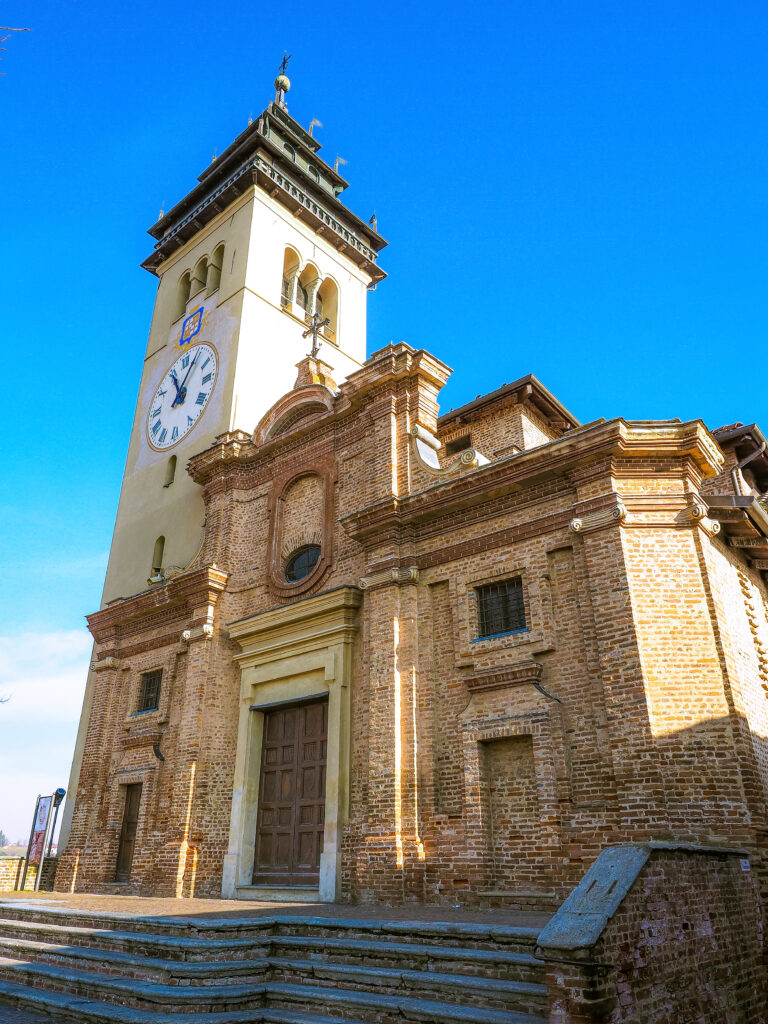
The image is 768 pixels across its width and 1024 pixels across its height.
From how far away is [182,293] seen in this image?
24.7 meters

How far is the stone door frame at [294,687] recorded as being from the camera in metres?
12.4

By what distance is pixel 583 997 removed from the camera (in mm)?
5430

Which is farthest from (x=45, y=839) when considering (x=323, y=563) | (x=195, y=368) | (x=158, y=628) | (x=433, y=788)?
(x=195, y=368)

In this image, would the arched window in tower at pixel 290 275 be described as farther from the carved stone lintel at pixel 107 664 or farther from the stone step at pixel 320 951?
the stone step at pixel 320 951

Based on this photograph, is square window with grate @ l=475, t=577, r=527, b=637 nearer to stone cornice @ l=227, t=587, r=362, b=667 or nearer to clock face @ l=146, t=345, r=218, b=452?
stone cornice @ l=227, t=587, r=362, b=667

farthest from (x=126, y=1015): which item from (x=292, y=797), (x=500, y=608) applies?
(x=500, y=608)

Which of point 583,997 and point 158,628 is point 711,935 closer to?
point 583,997

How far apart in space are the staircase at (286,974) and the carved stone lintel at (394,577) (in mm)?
5609

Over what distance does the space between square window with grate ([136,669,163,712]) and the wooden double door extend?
12.2ft

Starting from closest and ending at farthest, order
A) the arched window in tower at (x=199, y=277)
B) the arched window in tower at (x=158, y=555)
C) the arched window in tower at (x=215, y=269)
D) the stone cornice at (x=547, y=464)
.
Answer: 1. the stone cornice at (x=547, y=464)
2. the arched window in tower at (x=158, y=555)
3. the arched window in tower at (x=215, y=269)
4. the arched window in tower at (x=199, y=277)

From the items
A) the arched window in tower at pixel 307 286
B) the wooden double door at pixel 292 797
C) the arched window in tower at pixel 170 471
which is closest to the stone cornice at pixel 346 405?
the arched window in tower at pixel 170 471

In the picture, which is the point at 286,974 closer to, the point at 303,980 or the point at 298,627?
the point at 303,980

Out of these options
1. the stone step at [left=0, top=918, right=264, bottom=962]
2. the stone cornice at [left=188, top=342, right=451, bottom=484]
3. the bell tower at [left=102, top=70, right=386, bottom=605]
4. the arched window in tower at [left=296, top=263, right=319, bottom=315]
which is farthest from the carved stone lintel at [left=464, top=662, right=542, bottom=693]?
the arched window in tower at [left=296, top=263, right=319, bottom=315]

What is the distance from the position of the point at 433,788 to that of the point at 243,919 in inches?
140
